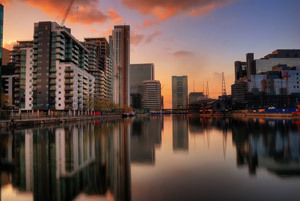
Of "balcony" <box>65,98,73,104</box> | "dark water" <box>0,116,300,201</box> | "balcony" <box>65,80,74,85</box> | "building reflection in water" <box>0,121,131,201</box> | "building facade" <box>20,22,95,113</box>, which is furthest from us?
"balcony" <box>65,80,74,85</box>

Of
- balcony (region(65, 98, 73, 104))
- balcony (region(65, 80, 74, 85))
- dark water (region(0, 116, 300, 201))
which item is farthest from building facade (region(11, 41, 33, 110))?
dark water (region(0, 116, 300, 201))

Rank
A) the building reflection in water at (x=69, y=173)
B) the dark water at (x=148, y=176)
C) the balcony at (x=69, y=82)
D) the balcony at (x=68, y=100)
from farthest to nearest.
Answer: the balcony at (x=69, y=82) → the balcony at (x=68, y=100) → the building reflection in water at (x=69, y=173) → the dark water at (x=148, y=176)

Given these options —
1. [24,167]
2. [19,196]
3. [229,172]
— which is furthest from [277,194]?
[24,167]

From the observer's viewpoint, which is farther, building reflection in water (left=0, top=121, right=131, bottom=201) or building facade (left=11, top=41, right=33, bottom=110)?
building facade (left=11, top=41, right=33, bottom=110)

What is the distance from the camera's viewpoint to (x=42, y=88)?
15088 centimetres

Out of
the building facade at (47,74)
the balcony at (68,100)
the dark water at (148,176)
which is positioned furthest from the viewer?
the balcony at (68,100)

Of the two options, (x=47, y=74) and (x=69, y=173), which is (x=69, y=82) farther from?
(x=69, y=173)

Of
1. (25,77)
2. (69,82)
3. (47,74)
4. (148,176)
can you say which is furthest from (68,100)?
(148,176)

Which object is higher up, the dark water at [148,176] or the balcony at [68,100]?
the balcony at [68,100]

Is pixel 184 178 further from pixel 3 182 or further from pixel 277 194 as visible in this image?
pixel 3 182

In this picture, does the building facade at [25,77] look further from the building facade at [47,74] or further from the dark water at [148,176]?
the dark water at [148,176]

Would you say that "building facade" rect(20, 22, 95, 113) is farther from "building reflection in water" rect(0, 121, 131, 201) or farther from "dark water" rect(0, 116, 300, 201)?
"dark water" rect(0, 116, 300, 201)

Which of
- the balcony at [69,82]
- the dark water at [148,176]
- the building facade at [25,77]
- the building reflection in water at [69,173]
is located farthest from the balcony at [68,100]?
the dark water at [148,176]

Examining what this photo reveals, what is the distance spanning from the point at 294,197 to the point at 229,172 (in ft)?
19.0
